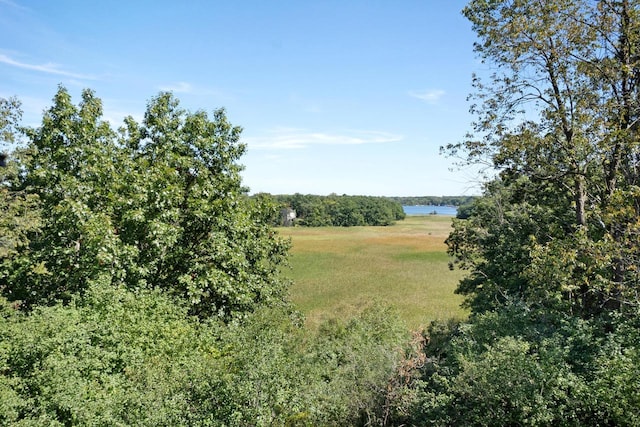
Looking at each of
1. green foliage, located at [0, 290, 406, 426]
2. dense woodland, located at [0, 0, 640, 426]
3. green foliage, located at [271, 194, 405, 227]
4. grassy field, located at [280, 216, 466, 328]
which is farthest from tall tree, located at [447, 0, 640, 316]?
green foliage, located at [271, 194, 405, 227]

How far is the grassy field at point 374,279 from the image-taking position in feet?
107

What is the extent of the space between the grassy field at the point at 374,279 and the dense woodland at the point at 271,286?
7916 millimetres

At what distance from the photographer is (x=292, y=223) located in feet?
424

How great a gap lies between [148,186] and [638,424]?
46.9ft

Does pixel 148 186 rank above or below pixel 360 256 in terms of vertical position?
above

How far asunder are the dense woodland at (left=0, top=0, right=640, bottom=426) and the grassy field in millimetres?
7916

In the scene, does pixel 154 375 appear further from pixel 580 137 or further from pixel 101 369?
pixel 580 137

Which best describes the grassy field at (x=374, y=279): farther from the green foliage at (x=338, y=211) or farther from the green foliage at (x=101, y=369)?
the green foliage at (x=338, y=211)

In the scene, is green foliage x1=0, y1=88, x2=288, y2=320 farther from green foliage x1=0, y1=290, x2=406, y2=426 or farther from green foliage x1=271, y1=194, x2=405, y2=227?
green foliage x1=271, y1=194, x2=405, y2=227

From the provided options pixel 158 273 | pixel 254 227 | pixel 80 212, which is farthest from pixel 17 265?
pixel 254 227

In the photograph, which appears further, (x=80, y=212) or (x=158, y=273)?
(x=158, y=273)

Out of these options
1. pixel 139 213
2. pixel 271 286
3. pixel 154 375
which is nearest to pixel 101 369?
pixel 154 375

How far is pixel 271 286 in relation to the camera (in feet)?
56.4

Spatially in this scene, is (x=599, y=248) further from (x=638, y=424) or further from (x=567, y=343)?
(x=638, y=424)
